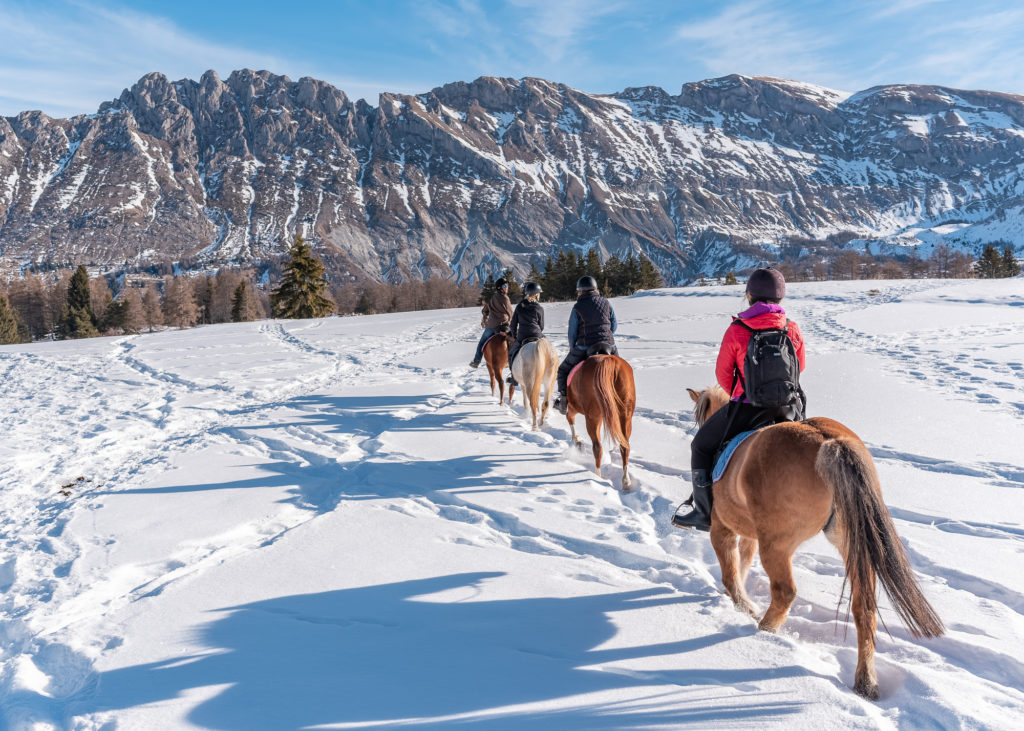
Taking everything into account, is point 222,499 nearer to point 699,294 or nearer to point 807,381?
point 807,381

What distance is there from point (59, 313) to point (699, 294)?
291 feet

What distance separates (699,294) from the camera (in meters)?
36.7

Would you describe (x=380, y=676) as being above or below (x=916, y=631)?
below

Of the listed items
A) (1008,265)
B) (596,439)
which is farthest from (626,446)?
(1008,265)

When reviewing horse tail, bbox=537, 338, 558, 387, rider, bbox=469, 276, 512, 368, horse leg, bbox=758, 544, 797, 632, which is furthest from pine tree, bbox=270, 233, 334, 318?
horse leg, bbox=758, 544, 797, 632

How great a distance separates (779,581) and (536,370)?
237 inches

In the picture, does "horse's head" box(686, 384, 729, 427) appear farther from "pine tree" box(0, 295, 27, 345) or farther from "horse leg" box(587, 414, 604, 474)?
"pine tree" box(0, 295, 27, 345)

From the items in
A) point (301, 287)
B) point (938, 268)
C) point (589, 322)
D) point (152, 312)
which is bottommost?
point (589, 322)

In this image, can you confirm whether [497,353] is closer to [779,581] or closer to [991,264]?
[779,581]

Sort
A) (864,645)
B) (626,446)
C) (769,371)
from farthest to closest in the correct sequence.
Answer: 1. (626,446)
2. (769,371)
3. (864,645)

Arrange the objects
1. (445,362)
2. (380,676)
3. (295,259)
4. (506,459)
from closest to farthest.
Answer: (380,676) < (506,459) < (445,362) < (295,259)

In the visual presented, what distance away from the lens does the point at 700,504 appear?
13.6 ft

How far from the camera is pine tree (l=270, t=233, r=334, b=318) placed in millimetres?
43844

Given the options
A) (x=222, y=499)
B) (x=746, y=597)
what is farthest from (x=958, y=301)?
(x=222, y=499)
